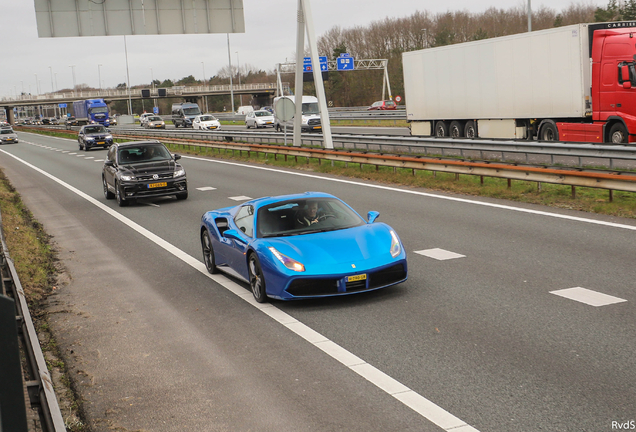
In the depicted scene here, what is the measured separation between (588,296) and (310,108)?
4212cm

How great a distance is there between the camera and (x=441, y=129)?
31812mm

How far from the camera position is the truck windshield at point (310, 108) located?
160 ft

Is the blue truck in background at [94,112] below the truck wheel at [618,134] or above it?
above

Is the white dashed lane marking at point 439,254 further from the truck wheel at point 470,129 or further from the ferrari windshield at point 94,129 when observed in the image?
the ferrari windshield at point 94,129

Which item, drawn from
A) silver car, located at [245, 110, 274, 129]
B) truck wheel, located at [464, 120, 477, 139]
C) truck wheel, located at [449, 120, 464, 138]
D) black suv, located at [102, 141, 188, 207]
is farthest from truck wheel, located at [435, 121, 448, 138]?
silver car, located at [245, 110, 274, 129]

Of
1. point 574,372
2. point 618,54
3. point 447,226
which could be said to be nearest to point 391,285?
point 574,372

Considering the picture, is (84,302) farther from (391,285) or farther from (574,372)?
(574,372)

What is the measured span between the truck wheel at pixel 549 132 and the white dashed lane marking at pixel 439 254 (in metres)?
15.5

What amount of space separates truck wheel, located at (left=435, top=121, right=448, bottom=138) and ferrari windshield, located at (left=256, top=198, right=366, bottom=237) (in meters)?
23.0

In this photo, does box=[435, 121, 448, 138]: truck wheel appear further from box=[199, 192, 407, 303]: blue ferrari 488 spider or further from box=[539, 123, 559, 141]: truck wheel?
box=[199, 192, 407, 303]: blue ferrari 488 spider

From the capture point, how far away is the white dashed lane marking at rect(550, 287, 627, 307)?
24.5 ft

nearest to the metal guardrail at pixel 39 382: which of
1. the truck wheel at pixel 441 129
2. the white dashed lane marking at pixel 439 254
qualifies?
the white dashed lane marking at pixel 439 254

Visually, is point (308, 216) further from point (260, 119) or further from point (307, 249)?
point (260, 119)

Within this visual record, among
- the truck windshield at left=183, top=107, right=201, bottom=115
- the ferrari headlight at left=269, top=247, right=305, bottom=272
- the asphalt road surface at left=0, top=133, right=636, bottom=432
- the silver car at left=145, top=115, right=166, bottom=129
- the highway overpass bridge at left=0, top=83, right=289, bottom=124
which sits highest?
the highway overpass bridge at left=0, top=83, right=289, bottom=124
